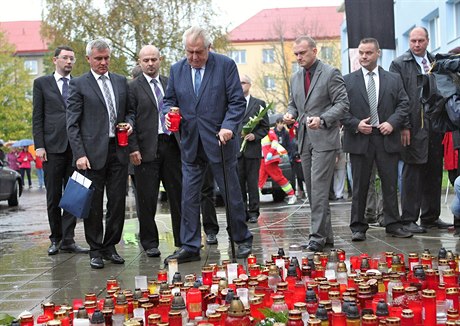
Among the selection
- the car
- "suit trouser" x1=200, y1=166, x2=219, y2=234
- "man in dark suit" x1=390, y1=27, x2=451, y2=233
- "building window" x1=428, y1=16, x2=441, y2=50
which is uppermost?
"building window" x1=428, y1=16, x2=441, y2=50

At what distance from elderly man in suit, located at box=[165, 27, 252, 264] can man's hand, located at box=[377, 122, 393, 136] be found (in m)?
1.85

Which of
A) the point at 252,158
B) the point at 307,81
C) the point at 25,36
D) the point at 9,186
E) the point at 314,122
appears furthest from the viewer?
the point at 25,36

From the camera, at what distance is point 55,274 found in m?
6.86

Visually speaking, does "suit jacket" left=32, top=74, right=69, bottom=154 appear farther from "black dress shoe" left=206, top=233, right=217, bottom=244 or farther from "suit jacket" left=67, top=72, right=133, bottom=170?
"black dress shoe" left=206, top=233, right=217, bottom=244

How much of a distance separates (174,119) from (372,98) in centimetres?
263

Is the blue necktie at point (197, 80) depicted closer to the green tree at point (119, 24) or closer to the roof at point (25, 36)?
the green tree at point (119, 24)

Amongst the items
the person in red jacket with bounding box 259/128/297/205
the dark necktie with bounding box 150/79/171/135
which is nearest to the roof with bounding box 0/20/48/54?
the person in red jacket with bounding box 259/128/297/205

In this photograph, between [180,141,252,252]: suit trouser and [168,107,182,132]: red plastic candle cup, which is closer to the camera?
[168,107,182,132]: red plastic candle cup

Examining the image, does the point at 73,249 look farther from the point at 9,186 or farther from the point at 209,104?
the point at 9,186

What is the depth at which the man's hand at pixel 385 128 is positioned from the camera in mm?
8148

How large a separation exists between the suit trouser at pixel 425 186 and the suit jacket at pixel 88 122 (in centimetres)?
374

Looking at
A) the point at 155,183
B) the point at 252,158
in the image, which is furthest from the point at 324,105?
the point at 252,158

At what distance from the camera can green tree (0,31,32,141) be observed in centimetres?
5525

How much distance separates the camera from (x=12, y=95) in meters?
55.6
